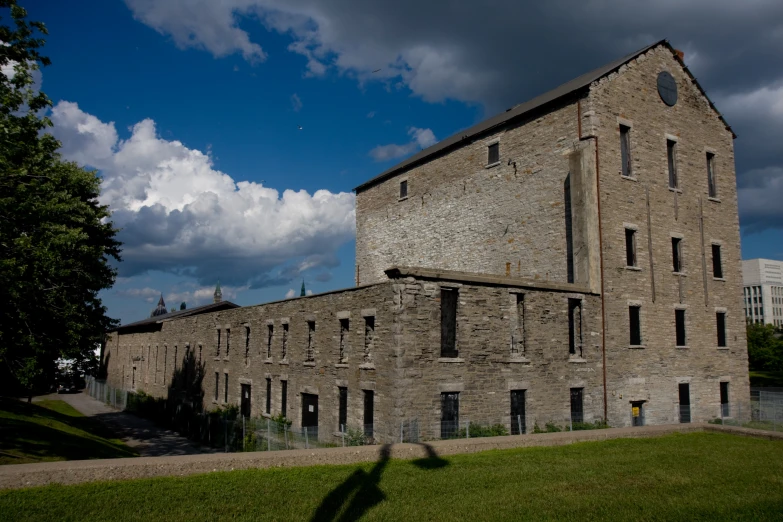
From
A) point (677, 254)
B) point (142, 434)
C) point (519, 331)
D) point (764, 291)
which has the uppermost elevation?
point (764, 291)

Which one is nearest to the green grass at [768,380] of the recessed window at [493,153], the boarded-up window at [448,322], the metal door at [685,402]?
the metal door at [685,402]

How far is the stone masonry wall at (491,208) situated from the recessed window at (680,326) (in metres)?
5.83

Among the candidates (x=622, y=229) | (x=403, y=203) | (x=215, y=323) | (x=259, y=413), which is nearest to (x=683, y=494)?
(x=622, y=229)

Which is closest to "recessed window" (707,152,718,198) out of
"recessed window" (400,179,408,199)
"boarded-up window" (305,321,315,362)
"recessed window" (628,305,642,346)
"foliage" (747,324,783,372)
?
"recessed window" (628,305,642,346)

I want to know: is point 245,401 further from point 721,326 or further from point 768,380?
point 768,380

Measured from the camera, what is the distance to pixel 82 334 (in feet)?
74.5

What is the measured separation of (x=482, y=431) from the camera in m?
17.6

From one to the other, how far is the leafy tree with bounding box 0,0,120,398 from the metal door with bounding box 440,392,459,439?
41.3 ft

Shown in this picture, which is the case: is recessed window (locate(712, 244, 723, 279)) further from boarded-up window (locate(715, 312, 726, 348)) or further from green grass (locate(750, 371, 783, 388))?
green grass (locate(750, 371, 783, 388))

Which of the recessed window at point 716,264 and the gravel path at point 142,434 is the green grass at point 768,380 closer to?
the recessed window at point 716,264

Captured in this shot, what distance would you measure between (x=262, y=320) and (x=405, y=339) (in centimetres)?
1274

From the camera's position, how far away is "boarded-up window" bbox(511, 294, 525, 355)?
1929cm

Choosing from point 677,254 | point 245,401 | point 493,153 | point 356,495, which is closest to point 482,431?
point 356,495

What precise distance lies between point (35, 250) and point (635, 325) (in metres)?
21.6
